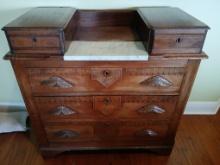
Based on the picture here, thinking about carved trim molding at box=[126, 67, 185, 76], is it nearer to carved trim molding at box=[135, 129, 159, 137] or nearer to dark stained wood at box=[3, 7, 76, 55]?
dark stained wood at box=[3, 7, 76, 55]

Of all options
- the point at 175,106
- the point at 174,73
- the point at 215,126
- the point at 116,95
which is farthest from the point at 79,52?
the point at 215,126

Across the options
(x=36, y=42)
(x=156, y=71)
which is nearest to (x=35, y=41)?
(x=36, y=42)

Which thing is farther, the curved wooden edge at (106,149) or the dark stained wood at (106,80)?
the curved wooden edge at (106,149)

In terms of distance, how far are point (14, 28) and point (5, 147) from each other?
3.62 feet

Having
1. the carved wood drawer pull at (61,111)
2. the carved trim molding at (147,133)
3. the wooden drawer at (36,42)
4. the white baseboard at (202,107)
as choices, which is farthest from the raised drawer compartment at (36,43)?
the white baseboard at (202,107)

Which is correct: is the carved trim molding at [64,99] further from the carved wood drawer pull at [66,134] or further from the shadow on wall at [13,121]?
the shadow on wall at [13,121]

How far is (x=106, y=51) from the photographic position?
3.03 ft

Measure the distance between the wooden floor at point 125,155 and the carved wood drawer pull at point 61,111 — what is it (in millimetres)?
476

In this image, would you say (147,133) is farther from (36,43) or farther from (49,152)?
(36,43)

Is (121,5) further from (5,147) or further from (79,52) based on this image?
(5,147)

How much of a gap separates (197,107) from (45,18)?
1.57 metres

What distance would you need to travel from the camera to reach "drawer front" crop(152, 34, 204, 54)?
88 centimetres

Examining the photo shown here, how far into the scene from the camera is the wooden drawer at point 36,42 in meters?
0.85

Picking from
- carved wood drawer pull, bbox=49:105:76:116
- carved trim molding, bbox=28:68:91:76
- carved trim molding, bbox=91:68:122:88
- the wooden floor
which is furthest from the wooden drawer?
the wooden floor
